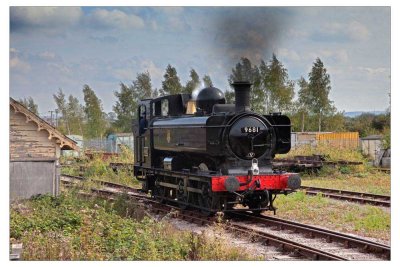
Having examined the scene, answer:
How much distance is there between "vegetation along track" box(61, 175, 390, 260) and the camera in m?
10.3

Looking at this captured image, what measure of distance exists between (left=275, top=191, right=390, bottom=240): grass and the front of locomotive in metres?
1.14

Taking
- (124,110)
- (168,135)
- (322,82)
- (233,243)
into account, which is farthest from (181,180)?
(124,110)

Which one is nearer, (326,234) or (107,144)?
(326,234)

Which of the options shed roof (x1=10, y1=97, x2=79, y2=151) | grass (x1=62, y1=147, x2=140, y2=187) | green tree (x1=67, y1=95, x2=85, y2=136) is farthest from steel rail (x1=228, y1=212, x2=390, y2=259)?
green tree (x1=67, y1=95, x2=85, y2=136)

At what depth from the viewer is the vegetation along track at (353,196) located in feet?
54.8

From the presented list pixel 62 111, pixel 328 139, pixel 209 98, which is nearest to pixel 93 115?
pixel 62 111

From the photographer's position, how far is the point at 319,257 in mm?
10031

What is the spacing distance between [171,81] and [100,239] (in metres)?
18.5

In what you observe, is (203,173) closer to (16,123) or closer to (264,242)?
(264,242)

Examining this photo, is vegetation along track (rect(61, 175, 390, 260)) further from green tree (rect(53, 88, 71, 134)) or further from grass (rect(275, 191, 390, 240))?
green tree (rect(53, 88, 71, 134))

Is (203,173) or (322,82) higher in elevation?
(322,82)

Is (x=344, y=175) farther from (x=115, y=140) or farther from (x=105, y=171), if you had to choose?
(x=115, y=140)

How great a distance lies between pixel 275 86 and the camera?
84.8ft

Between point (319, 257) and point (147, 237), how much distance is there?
110 inches
